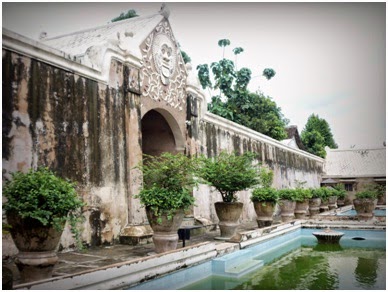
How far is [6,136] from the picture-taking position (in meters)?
5.02

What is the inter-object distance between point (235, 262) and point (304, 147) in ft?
85.8

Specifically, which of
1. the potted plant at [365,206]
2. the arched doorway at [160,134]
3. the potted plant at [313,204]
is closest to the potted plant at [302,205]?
the potted plant at [313,204]

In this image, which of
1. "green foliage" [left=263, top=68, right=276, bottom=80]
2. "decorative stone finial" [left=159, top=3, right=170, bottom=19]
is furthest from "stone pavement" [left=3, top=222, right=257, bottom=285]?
"green foliage" [left=263, top=68, right=276, bottom=80]

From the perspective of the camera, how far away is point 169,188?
521 cm

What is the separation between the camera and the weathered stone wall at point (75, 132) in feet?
17.0

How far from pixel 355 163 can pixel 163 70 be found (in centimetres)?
2292

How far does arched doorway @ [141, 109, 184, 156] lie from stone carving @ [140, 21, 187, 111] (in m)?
0.53

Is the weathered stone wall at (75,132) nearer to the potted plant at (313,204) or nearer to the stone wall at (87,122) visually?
the stone wall at (87,122)

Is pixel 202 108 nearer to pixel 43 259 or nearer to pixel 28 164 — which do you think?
pixel 28 164

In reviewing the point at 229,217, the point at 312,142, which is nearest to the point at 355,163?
the point at 312,142

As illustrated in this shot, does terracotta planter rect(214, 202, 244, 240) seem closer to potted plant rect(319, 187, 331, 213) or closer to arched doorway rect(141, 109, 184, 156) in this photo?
arched doorway rect(141, 109, 184, 156)

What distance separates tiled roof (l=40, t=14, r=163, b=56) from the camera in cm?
809

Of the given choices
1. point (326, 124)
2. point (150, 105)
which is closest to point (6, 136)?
point (150, 105)

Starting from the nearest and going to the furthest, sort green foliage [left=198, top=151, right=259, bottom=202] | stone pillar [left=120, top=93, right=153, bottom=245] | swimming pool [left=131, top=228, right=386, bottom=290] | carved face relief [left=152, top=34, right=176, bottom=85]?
swimming pool [left=131, top=228, right=386, bottom=290] < stone pillar [left=120, top=93, right=153, bottom=245] < green foliage [left=198, top=151, right=259, bottom=202] < carved face relief [left=152, top=34, right=176, bottom=85]
